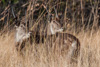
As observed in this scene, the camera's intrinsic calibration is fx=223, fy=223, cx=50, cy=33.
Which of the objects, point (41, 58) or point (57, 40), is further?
point (57, 40)

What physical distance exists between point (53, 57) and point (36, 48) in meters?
0.44

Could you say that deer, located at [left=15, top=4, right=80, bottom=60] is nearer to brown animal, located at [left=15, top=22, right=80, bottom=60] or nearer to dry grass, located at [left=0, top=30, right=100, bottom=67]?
brown animal, located at [left=15, top=22, right=80, bottom=60]

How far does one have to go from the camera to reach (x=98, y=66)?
2945 millimetres

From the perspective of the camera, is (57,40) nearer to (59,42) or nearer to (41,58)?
(59,42)

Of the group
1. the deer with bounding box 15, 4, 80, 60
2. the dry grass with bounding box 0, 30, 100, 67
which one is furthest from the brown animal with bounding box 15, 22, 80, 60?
the dry grass with bounding box 0, 30, 100, 67

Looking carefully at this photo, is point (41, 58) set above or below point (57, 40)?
below

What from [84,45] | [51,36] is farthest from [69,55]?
[84,45]

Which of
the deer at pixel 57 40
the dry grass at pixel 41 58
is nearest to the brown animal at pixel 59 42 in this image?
the deer at pixel 57 40

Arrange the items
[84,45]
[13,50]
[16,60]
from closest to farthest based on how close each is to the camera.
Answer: [16,60], [13,50], [84,45]

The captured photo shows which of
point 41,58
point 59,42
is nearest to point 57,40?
point 59,42

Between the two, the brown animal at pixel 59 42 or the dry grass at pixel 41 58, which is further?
the brown animal at pixel 59 42

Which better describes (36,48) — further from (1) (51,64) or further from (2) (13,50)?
(1) (51,64)

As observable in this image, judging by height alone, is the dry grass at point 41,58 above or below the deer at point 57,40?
below

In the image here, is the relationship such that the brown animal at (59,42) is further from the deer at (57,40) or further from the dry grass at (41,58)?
the dry grass at (41,58)
